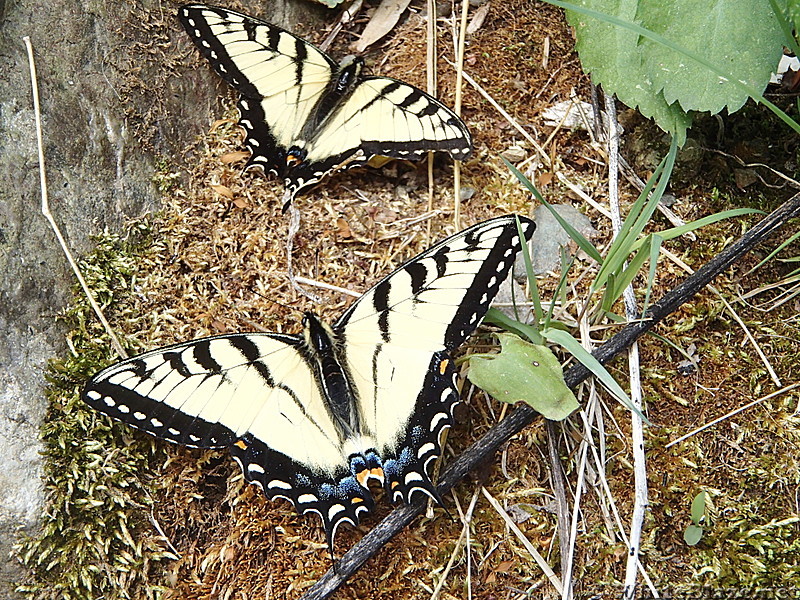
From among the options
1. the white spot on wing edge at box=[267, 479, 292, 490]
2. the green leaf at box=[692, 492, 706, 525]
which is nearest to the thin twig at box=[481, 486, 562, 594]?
the green leaf at box=[692, 492, 706, 525]

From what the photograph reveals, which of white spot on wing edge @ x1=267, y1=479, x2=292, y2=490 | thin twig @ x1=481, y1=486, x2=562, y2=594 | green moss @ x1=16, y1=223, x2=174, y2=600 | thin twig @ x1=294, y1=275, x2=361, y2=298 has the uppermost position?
thin twig @ x1=294, y1=275, x2=361, y2=298

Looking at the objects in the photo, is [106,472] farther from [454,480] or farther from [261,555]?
[454,480]

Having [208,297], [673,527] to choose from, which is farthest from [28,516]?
[673,527]

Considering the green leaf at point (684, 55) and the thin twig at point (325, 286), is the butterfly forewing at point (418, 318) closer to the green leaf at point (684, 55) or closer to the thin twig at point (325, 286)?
the thin twig at point (325, 286)

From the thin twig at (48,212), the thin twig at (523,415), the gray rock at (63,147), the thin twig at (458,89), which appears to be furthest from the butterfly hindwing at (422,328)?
the gray rock at (63,147)

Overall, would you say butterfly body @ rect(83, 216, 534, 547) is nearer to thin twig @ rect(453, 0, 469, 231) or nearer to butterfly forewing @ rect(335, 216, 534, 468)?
butterfly forewing @ rect(335, 216, 534, 468)

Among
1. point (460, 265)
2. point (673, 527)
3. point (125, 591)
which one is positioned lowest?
point (125, 591)
